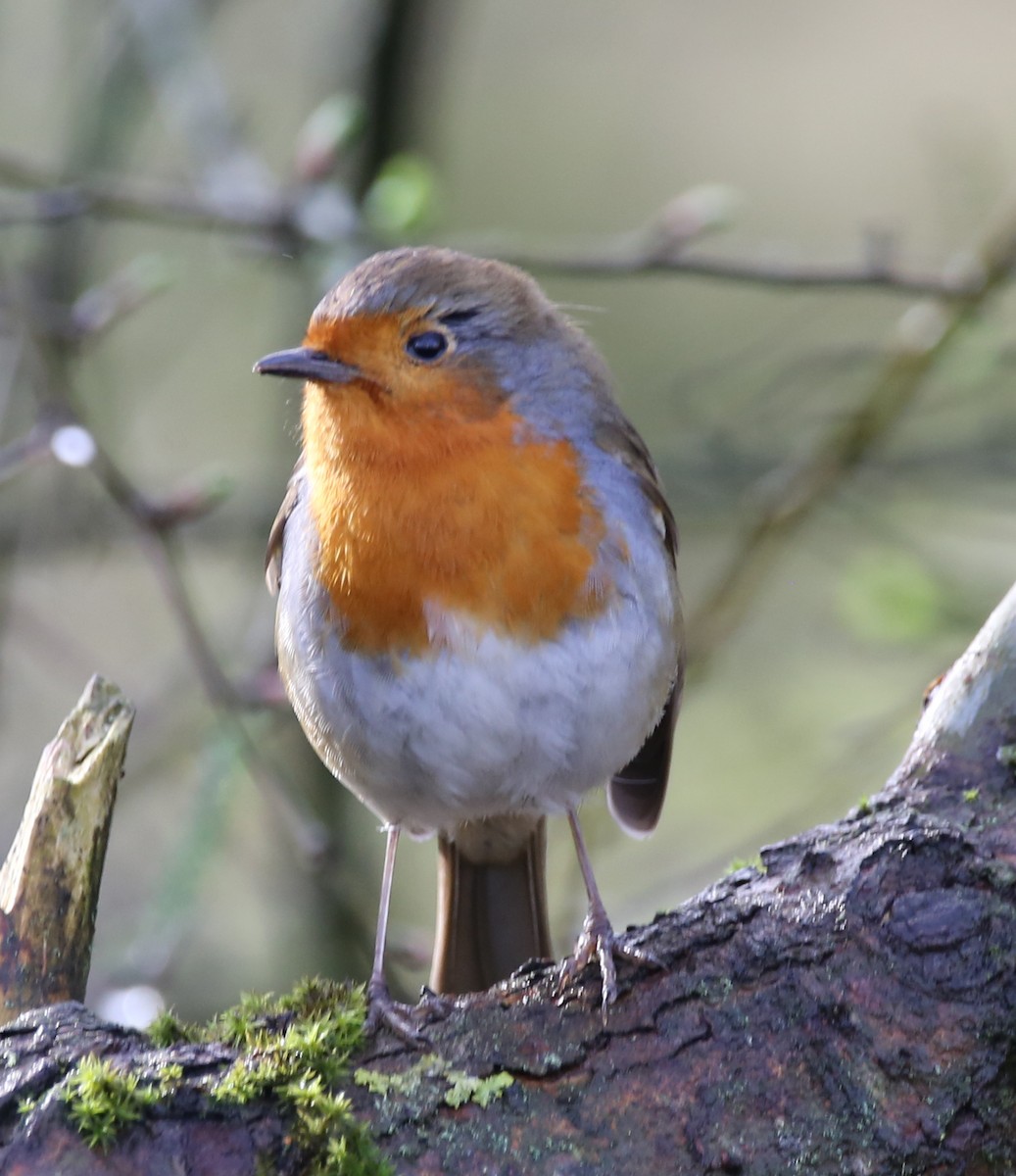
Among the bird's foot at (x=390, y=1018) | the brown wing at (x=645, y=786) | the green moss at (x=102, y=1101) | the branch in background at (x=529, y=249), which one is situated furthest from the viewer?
the branch in background at (x=529, y=249)

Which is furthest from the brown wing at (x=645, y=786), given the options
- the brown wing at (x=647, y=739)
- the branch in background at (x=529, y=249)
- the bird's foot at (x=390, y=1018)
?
the bird's foot at (x=390, y=1018)

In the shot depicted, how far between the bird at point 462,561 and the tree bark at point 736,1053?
28 centimetres

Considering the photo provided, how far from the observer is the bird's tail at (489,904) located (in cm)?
356

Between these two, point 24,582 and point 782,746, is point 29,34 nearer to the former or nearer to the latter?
point 24,582

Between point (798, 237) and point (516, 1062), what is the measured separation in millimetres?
7132

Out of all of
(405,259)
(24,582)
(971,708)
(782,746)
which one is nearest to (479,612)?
(405,259)

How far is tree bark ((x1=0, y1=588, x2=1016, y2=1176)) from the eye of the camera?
2207 mm

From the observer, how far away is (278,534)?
3.55 metres

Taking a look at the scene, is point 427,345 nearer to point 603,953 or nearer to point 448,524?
point 448,524

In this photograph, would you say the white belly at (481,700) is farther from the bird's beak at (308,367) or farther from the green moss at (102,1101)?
the green moss at (102,1101)

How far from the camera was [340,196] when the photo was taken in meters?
4.56

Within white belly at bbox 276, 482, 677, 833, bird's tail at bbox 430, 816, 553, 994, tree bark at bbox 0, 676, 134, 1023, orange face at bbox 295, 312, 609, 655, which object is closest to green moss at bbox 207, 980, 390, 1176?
tree bark at bbox 0, 676, 134, 1023

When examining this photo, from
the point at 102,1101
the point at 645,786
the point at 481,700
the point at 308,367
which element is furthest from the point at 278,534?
the point at 102,1101

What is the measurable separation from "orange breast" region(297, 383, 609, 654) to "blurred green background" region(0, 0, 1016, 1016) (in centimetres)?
91
